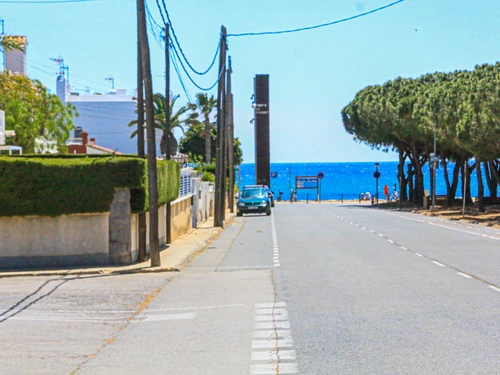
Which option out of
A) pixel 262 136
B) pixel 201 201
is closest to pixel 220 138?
pixel 201 201

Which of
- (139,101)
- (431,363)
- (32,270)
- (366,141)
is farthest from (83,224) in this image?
(366,141)

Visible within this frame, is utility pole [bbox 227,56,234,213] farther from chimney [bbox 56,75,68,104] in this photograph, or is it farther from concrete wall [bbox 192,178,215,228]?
chimney [bbox 56,75,68,104]

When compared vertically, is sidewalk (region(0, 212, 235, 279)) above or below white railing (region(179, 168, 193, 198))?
below

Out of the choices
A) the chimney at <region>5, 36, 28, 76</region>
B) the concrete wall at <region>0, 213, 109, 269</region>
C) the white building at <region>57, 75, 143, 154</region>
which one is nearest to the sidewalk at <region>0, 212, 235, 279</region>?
the concrete wall at <region>0, 213, 109, 269</region>

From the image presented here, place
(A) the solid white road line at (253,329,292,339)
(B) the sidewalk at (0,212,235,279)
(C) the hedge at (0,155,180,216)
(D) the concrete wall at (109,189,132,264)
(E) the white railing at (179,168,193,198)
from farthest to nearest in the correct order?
1. (E) the white railing at (179,168,193,198)
2. (D) the concrete wall at (109,189,132,264)
3. (C) the hedge at (0,155,180,216)
4. (B) the sidewalk at (0,212,235,279)
5. (A) the solid white road line at (253,329,292,339)

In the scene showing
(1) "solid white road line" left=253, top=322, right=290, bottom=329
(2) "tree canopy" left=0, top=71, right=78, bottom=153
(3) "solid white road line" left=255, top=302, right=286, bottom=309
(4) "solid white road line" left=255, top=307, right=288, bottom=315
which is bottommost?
(3) "solid white road line" left=255, top=302, right=286, bottom=309

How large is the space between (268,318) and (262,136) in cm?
9497

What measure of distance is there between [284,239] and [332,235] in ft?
8.25

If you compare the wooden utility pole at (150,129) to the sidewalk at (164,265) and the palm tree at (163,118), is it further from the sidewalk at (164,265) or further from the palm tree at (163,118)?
the palm tree at (163,118)

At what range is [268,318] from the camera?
12094mm

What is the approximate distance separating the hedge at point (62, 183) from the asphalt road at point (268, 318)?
233cm

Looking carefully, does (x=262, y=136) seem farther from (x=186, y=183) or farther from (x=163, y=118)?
(x=186, y=183)

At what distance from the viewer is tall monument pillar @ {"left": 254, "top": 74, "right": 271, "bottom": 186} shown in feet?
346

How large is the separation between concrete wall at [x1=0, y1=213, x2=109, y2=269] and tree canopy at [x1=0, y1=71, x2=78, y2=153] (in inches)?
776
